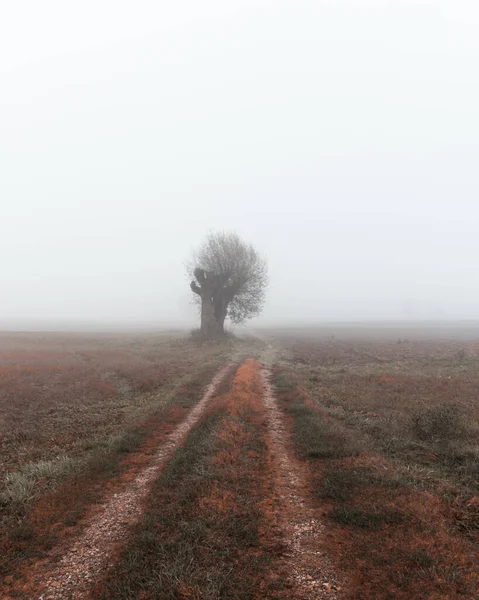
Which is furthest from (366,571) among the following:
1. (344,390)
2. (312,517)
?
(344,390)

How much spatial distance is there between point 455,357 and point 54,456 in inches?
1372

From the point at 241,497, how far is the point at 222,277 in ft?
142

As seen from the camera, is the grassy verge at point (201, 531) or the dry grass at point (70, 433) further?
A: the dry grass at point (70, 433)

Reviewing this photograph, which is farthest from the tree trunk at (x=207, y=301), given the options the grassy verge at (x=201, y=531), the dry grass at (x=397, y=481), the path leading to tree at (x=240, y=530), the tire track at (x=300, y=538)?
the tire track at (x=300, y=538)

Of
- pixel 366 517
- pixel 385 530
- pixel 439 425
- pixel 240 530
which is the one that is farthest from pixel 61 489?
pixel 439 425

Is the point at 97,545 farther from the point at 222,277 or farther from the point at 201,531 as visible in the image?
the point at 222,277

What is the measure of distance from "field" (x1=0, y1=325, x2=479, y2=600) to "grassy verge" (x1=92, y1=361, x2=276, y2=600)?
31mm

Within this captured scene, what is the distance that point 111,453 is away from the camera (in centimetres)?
998

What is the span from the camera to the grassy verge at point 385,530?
4441 mm

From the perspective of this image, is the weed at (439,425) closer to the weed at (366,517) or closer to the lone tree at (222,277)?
the weed at (366,517)

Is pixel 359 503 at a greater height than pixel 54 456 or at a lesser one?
greater

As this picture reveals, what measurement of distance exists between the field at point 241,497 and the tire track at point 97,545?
0.03 meters

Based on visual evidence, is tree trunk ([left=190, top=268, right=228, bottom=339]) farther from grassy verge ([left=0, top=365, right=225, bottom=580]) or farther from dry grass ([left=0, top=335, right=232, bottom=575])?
grassy verge ([left=0, top=365, right=225, bottom=580])

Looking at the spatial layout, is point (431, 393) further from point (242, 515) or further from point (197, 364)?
point (197, 364)
